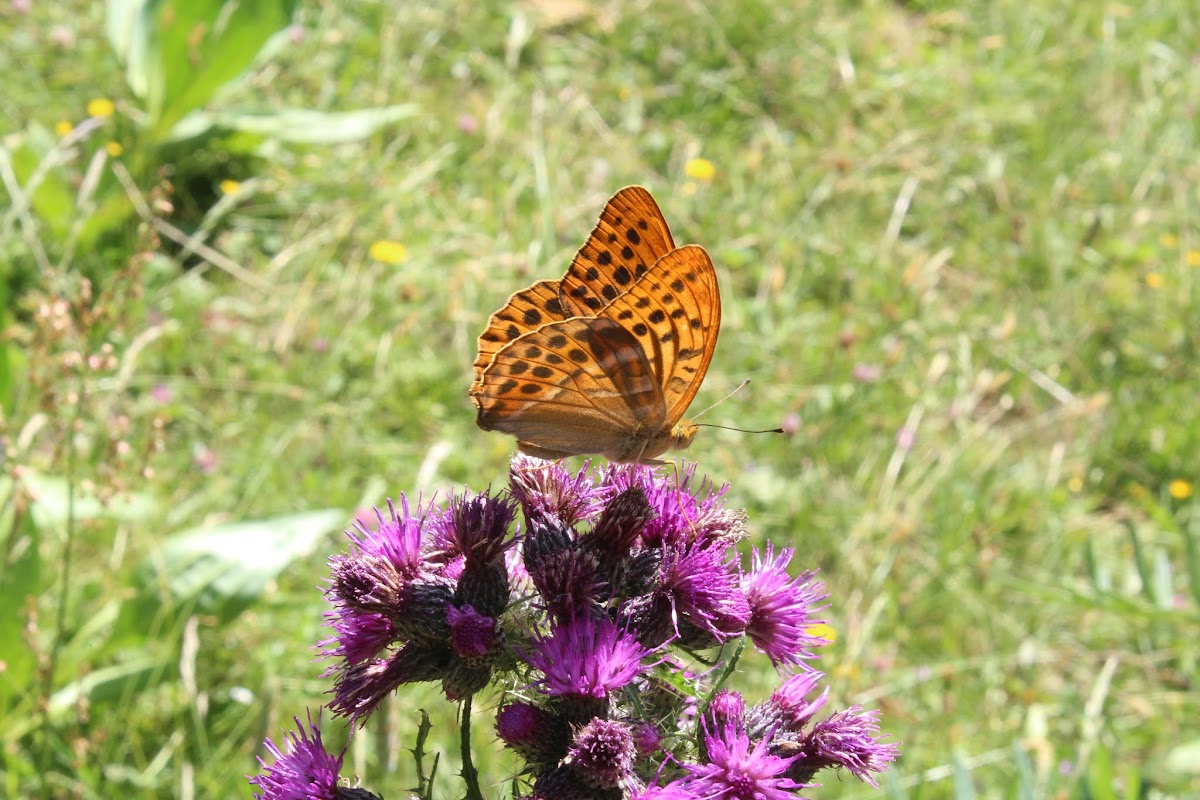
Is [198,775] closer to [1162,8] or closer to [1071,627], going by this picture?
[1071,627]

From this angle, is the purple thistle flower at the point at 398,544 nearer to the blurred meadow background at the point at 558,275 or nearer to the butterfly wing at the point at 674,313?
the butterfly wing at the point at 674,313

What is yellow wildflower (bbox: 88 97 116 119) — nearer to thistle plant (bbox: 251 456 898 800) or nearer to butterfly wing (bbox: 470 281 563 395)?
butterfly wing (bbox: 470 281 563 395)

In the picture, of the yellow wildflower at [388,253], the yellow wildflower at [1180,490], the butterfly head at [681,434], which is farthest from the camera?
the yellow wildflower at [388,253]

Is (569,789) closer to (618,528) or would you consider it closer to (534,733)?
(534,733)

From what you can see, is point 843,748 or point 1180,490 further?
point 1180,490

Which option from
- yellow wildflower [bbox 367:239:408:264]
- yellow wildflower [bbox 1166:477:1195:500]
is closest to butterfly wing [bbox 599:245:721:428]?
yellow wildflower [bbox 367:239:408:264]

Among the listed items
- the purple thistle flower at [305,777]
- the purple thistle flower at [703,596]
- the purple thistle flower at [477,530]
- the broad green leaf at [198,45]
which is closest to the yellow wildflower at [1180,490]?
the purple thistle flower at [703,596]

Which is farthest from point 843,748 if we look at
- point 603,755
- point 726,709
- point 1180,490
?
point 1180,490

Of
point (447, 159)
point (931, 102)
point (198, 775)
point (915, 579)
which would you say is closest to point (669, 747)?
point (198, 775)
